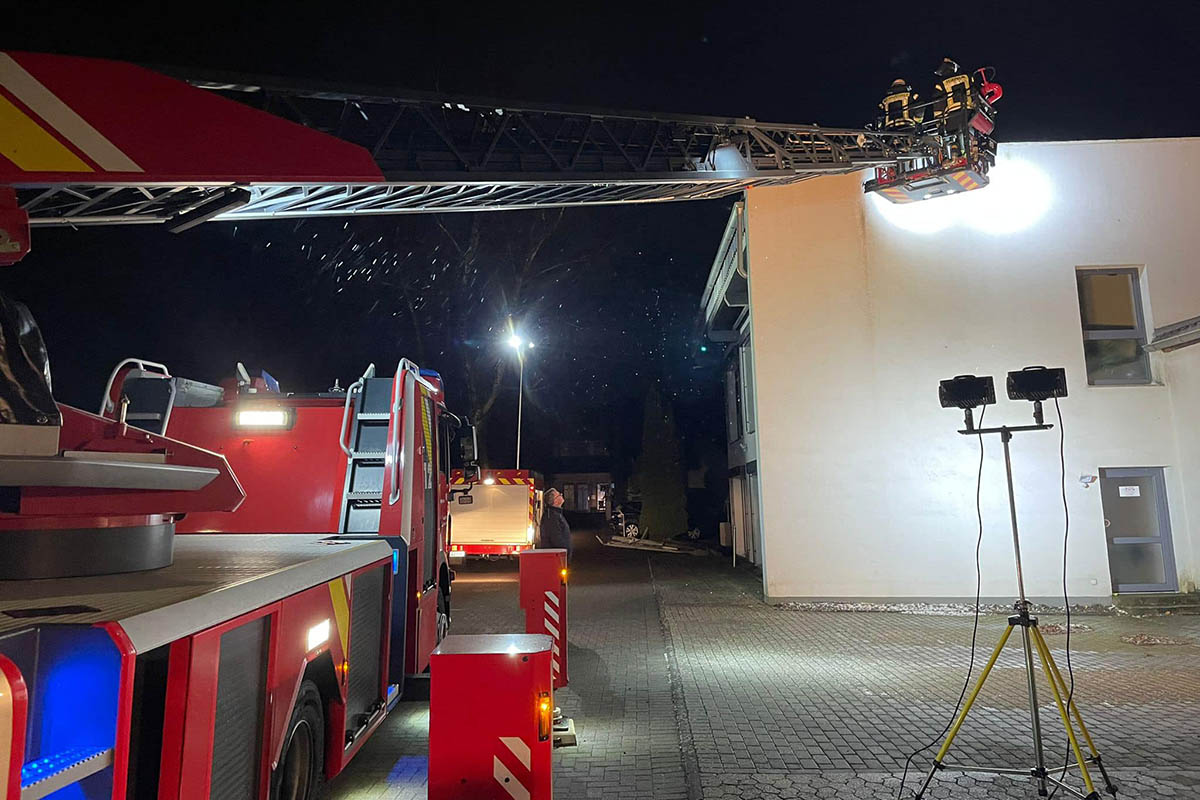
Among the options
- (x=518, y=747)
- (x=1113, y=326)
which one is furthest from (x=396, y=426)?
(x=1113, y=326)

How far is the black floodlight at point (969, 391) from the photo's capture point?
15.0 feet

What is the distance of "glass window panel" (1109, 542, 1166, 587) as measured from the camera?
434 inches

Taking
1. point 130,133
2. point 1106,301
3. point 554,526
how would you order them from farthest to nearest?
point 1106,301 < point 554,526 < point 130,133

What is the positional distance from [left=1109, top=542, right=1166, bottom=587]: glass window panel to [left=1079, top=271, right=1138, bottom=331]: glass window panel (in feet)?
11.7

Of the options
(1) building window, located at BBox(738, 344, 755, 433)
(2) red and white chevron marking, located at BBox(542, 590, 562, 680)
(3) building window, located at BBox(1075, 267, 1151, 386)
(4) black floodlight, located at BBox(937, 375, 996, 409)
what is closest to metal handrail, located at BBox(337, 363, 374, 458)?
(2) red and white chevron marking, located at BBox(542, 590, 562, 680)

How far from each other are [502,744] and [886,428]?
33.1 ft

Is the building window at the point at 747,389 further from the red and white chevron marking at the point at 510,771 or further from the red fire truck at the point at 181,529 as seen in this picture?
the red and white chevron marking at the point at 510,771

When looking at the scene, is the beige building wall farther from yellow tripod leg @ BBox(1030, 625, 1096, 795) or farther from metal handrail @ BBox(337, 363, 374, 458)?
metal handrail @ BBox(337, 363, 374, 458)

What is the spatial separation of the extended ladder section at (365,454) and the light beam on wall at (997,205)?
31.9 ft

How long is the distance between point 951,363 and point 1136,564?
165 inches

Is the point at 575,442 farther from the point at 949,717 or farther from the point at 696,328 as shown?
the point at 949,717

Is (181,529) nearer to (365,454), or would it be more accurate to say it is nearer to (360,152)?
(365,454)

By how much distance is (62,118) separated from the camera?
209cm

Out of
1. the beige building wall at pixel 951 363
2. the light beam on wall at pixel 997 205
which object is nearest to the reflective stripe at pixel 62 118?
the beige building wall at pixel 951 363
